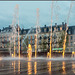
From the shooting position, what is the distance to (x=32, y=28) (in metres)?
114

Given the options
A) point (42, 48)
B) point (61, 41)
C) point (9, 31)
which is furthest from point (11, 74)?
point (9, 31)

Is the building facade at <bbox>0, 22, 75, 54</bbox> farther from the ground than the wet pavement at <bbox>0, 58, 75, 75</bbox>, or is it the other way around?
the building facade at <bbox>0, 22, 75, 54</bbox>

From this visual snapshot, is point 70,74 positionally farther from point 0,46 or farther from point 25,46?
point 0,46

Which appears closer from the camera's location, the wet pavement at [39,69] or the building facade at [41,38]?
the wet pavement at [39,69]

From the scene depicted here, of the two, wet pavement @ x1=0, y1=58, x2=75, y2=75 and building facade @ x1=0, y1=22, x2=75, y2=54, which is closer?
wet pavement @ x1=0, y1=58, x2=75, y2=75

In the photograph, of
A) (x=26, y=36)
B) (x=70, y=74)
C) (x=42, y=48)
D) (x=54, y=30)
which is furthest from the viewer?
(x=26, y=36)

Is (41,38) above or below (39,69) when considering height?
above

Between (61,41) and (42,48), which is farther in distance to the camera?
(42,48)

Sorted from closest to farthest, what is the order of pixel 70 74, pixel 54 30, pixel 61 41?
pixel 70 74
pixel 61 41
pixel 54 30

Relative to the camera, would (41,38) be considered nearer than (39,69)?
No

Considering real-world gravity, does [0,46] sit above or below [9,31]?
below

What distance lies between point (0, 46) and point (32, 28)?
25.6 metres

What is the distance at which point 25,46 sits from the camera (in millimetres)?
106438

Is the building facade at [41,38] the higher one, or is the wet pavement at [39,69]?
the building facade at [41,38]
